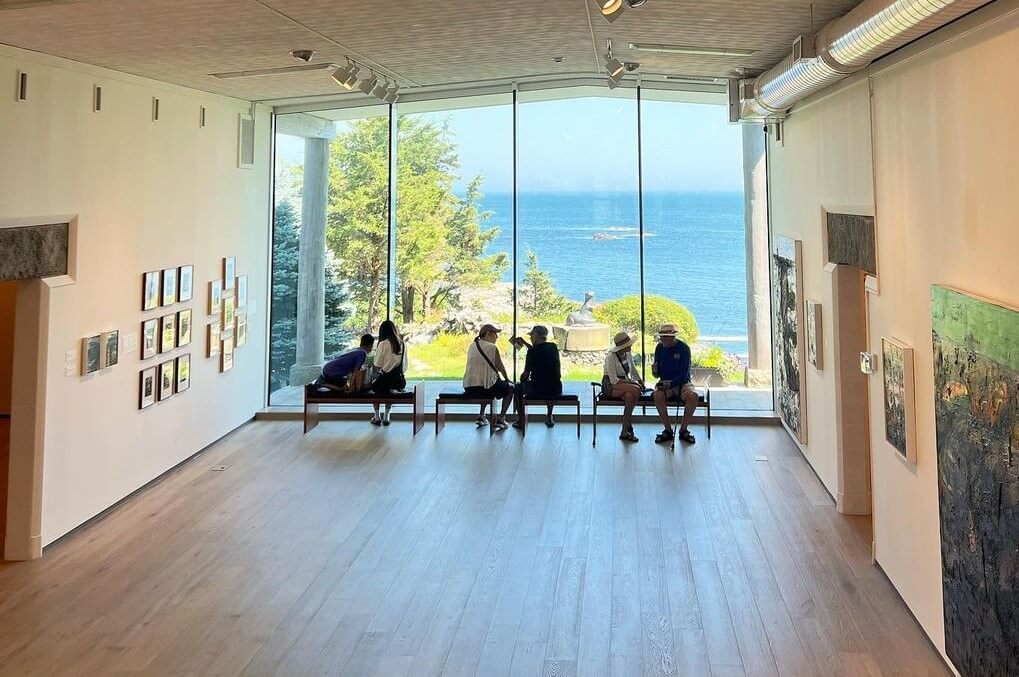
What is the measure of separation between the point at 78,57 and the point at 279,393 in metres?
5.87

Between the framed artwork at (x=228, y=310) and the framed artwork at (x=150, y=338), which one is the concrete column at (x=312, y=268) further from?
the framed artwork at (x=150, y=338)

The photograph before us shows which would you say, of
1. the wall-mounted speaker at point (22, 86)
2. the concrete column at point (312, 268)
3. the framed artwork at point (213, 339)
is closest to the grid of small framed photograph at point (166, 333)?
the framed artwork at point (213, 339)

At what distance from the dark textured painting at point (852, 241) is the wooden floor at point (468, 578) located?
2191mm

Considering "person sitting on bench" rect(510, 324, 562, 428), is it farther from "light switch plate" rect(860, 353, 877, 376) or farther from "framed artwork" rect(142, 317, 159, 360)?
"light switch plate" rect(860, 353, 877, 376)

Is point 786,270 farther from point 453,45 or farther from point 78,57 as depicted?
point 78,57

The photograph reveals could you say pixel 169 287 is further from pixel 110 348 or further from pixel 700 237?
pixel 700 237

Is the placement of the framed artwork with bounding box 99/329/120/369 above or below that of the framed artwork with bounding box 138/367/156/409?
above

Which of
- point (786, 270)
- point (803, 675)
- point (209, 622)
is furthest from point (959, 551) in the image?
point (786, 270)

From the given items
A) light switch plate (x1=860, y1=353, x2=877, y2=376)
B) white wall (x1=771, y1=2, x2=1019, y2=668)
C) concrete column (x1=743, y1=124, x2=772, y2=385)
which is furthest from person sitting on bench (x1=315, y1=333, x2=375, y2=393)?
light switch plate (x1=860, y1=353, x2=877, y2=376)

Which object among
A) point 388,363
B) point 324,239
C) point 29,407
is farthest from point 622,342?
point 29,407

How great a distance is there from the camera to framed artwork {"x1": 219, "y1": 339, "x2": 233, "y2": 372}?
960 centimetres

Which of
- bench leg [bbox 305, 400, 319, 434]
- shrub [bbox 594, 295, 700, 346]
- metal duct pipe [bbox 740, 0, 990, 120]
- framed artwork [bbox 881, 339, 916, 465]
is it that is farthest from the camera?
shrub [bbox 594, 295, 700, 346]

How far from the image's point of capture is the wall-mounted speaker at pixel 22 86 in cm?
576

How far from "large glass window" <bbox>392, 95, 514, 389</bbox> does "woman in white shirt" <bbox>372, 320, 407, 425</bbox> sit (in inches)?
47.4
